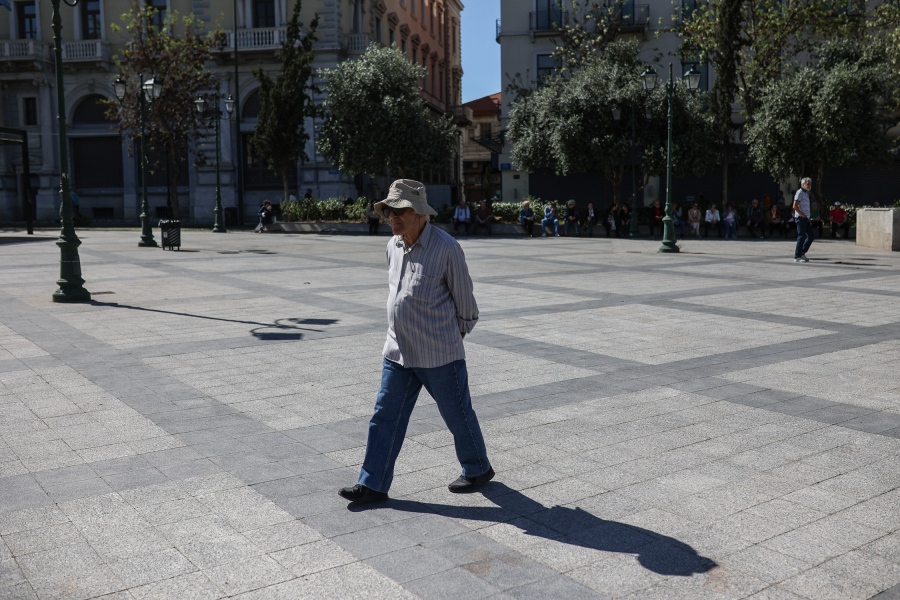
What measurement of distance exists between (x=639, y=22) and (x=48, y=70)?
28377mm

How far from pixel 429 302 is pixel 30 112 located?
43357 millimetres

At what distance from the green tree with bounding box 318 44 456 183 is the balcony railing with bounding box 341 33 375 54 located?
603 centimetres

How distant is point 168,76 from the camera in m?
34.7

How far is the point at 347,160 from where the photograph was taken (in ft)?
103

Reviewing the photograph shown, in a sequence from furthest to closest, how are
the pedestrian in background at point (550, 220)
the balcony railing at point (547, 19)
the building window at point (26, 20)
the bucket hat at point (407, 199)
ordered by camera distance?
1. the building window at point (26, 20)
2. the balcony railing at point (547, 19)
3. the pedestrian in background at point (550, 220)
4. the bucket hat at point (407, 199)

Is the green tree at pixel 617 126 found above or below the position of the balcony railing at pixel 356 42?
below

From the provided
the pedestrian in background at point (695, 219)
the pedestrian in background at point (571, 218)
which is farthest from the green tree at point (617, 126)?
the pedestrian in background at point (695, 219)

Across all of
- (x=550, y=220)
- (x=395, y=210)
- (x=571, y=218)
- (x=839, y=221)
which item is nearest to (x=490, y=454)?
(x=395, y=210)

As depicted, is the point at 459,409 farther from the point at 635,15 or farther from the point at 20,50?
the point at 20,50

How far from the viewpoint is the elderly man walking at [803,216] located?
15750 millimetres

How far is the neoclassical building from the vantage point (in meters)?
37.8

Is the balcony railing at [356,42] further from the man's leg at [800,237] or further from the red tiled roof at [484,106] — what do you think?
the red tiled roof at [484,106]

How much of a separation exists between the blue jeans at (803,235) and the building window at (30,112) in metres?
37.5

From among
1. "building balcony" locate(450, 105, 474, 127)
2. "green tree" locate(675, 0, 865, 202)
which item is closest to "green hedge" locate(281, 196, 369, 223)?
"green tree" locate(675, 0, 865, 202)
